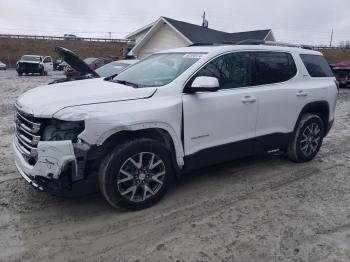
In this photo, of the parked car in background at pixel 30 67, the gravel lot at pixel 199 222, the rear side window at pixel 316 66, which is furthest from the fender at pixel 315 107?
the parked car in background at pixel 30 67

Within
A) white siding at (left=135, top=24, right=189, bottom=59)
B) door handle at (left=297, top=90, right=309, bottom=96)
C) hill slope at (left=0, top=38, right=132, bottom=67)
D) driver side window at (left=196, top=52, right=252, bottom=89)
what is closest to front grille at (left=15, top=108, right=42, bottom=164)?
driver side window at (left=196, top=52, right=252, bottom=89)

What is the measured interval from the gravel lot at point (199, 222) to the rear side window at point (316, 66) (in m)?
1.69

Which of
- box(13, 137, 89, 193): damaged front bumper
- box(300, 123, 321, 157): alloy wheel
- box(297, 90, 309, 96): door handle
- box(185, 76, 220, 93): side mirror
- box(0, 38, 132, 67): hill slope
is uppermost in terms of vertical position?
box(0, 38, 132, 67): hill slope

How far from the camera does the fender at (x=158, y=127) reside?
334 cm

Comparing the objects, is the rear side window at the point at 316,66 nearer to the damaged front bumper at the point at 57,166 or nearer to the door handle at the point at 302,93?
the door handle at the point at 302,93

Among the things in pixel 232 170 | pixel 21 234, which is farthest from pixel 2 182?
pixel 232 170

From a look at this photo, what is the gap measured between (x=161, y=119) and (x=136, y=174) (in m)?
0.65

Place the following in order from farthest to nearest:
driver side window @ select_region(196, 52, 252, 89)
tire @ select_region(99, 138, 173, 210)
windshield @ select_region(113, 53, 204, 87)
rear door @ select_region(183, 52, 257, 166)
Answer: driver side window @ select_region(196, 52, 252, 89) → windshield @ select_region(113, 53, 204, 87) → rear door @ select_region(183, 52, 257, 166) → tire @ select_region(99, 138, 173, 210)

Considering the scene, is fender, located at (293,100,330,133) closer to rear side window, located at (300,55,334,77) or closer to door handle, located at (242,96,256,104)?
rear side window, located at (300,55,334,77)

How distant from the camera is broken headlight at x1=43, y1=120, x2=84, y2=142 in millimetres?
3328

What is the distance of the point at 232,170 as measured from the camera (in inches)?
202

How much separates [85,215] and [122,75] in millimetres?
2014

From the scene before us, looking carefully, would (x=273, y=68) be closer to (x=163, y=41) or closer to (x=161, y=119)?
(x=161, y=119)

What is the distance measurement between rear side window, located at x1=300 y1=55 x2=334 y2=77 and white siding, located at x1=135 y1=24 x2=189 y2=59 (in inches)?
685
